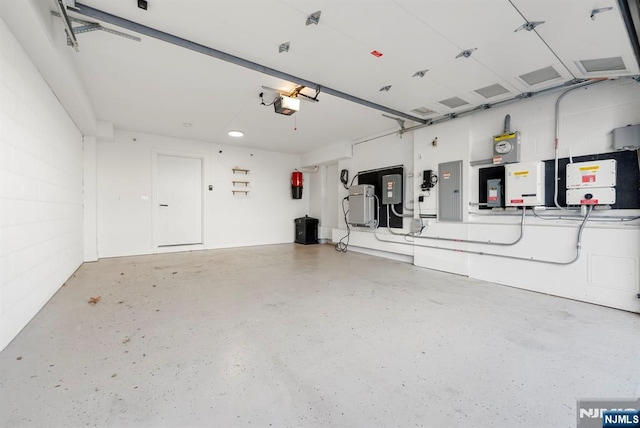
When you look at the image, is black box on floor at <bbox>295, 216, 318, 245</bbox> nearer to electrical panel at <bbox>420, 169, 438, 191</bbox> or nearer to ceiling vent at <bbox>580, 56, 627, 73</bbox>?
electrical panel at <bbox>420, 169, 438, 191</bbox>

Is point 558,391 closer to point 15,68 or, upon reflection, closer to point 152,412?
point 152,412

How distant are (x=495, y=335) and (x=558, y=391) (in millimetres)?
648

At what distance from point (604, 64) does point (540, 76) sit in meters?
0.49

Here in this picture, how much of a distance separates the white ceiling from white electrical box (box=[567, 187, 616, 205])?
114cm

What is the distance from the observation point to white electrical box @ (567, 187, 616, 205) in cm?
279

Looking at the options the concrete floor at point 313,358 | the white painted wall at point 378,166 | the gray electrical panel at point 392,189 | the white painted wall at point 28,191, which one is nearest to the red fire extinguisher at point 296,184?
the white painted wall at point 378,166

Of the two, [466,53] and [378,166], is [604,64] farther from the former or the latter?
[378,166]

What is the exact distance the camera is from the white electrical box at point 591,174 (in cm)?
279

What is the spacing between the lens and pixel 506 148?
351 centimetres

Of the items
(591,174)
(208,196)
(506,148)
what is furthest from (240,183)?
(591,174)

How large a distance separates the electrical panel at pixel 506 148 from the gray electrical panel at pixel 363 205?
2.36m

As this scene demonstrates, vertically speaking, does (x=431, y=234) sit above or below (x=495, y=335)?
above

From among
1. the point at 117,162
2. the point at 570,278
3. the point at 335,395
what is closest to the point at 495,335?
the point at 335,395

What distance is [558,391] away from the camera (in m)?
1.47
